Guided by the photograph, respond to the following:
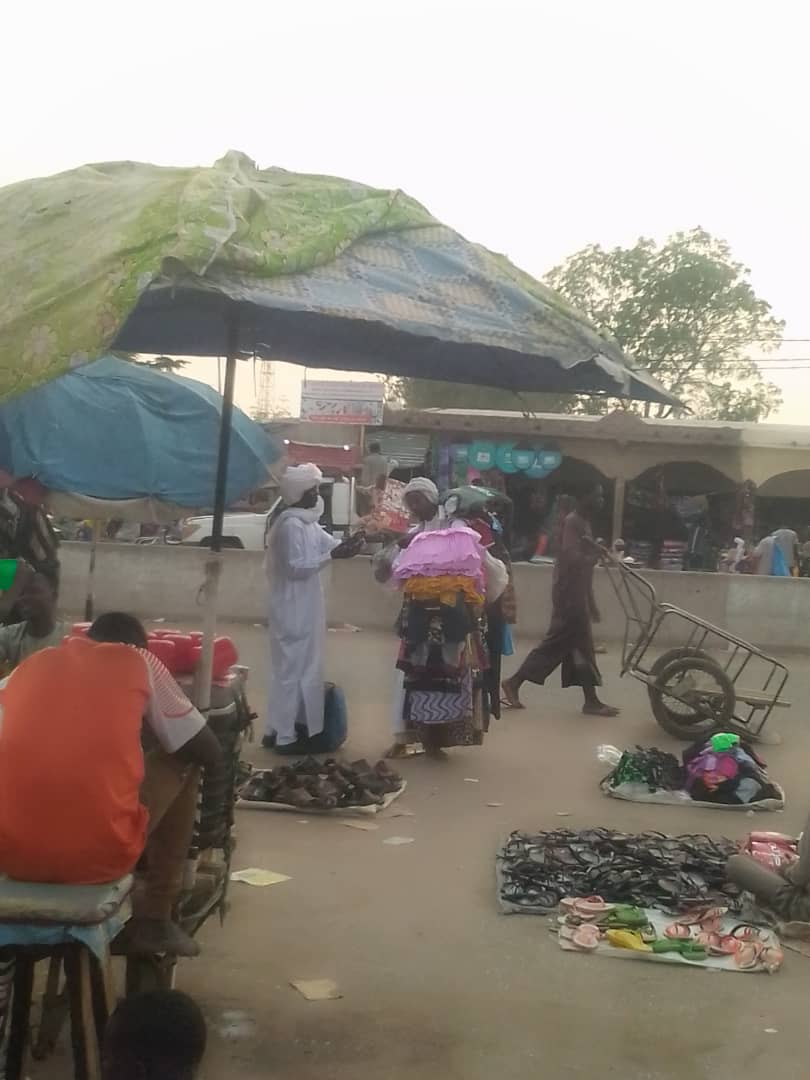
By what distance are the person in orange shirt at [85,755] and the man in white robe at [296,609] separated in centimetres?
433

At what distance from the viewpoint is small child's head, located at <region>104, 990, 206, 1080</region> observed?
2467mm

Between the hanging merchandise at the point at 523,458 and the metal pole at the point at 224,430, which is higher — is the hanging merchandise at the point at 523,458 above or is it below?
above

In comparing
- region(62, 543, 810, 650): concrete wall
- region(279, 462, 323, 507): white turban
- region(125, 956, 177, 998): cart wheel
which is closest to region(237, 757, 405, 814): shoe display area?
region(279, 462, 323, 507): white turban

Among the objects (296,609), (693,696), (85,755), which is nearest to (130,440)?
(296,609)

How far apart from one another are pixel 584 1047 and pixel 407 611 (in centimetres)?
416

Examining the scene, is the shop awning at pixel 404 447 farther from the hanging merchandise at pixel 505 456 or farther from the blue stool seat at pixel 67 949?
the blue stool seat at pixel 67 949

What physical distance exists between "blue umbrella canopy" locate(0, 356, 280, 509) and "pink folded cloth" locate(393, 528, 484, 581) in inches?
61.7

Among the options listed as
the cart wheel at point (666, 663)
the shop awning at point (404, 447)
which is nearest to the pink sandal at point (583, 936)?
the cart wheel at point (666, 663)

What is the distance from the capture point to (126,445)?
856cm

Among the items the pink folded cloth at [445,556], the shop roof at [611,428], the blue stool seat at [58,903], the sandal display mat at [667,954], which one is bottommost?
the sandal display mat at [667,954]

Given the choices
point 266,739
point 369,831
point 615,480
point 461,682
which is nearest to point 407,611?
point 461,682

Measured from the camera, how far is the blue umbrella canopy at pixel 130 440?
7953mm

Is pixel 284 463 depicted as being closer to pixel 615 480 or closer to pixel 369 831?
pixel 369 831

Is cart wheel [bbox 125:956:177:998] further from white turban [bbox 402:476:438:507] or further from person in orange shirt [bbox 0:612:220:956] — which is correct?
A: white turban [bbox 402:476:438:507]
